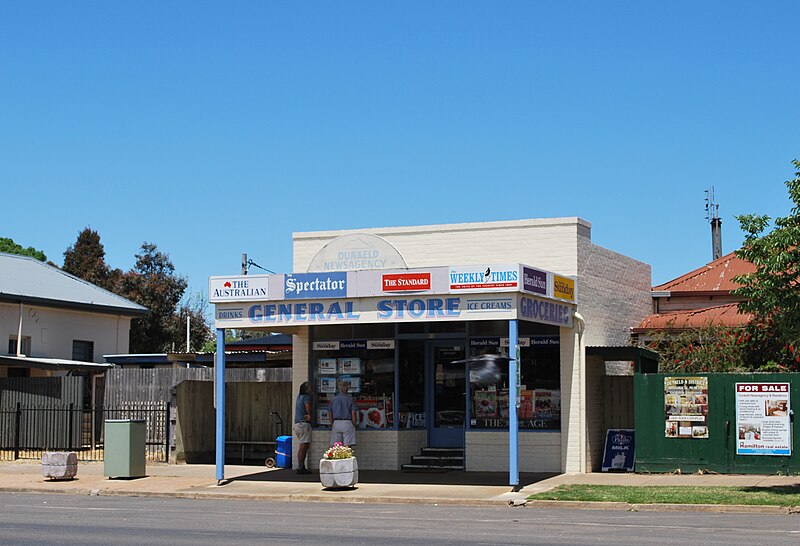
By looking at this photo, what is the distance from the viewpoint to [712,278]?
1115 inches

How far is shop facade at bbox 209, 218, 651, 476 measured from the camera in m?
20.5

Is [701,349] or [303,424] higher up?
[701,349]

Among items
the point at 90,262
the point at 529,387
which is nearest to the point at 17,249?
the point at 90,262

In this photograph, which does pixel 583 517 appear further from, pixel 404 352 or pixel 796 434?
pixel 404 352

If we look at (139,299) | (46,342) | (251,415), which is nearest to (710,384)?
(251,415)

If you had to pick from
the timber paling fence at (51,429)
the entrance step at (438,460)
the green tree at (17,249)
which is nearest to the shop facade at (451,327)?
the entrance step at (438,460)

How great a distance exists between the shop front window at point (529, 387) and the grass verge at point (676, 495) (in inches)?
129

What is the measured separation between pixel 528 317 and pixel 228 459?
9893 millimetres

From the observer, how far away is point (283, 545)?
42.4 ft

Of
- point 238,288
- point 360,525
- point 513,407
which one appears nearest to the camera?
point 360,525

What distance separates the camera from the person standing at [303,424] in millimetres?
23516

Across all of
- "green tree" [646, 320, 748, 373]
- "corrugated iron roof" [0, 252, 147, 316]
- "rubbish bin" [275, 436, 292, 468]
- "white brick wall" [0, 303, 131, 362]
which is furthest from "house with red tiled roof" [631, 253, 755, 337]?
"white brick wall" [0, 303, 131, 362]

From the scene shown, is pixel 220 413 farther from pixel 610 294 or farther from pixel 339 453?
pixel 610 294

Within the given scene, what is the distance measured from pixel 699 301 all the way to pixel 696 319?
174 centimetres
